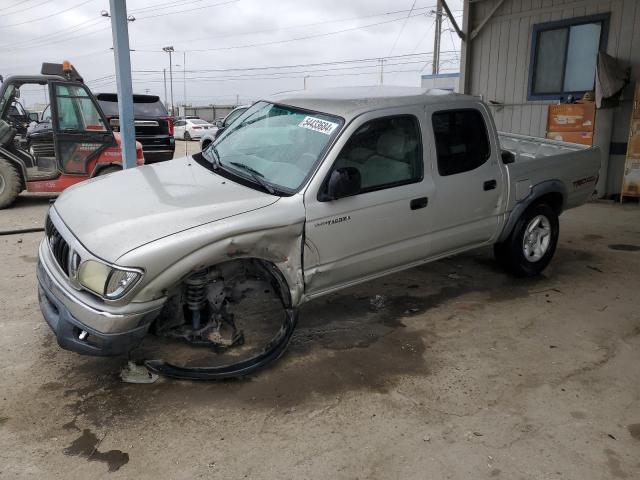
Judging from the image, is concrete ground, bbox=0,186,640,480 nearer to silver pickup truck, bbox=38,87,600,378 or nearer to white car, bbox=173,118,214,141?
silver pickup truck, bbox=38,87,600,378

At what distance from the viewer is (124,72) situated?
21.0 ft

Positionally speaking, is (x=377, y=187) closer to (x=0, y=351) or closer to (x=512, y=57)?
(x=0, y=351)

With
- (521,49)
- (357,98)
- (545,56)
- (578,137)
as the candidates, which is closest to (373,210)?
(357,98)

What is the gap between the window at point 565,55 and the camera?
9.41 metres

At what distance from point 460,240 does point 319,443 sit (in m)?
2.36

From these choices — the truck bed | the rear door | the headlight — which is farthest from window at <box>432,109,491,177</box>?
the headlight

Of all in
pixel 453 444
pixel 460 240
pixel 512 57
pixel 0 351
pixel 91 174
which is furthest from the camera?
pixel 512 57

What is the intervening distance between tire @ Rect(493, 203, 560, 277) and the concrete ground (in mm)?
466

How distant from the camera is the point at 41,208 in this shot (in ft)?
28.7

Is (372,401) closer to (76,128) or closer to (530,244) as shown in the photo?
(530,244)

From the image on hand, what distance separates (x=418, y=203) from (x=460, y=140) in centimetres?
80

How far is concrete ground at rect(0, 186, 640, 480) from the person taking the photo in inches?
106

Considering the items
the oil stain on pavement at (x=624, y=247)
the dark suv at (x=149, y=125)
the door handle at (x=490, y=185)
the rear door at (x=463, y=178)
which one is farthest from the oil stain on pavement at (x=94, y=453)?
the dark suv at (x=149, y=125)

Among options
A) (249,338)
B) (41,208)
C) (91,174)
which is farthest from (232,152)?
(41,208)
